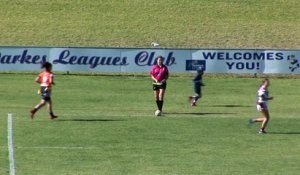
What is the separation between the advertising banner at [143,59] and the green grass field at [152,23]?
6245 millimetres

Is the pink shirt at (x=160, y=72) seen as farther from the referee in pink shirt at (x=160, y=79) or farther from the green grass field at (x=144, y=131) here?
the green grass field at (x=144, y=131)

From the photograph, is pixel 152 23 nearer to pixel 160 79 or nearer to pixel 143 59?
pixel 143 59

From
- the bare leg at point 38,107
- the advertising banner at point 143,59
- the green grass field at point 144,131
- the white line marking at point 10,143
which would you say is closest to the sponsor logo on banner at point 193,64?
the advertising banner at point 143,59

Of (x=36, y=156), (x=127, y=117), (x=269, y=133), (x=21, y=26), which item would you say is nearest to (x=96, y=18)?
(x=21, y=26)

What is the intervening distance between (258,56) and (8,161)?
25.6 metres

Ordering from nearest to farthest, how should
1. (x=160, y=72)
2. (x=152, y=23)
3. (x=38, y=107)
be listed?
(x=38, y=107)
(x=160, y=72)
(x=152, y=23)

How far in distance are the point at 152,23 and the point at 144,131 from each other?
98.6 feet

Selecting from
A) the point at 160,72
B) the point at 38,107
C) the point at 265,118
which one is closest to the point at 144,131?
the point at 265,118

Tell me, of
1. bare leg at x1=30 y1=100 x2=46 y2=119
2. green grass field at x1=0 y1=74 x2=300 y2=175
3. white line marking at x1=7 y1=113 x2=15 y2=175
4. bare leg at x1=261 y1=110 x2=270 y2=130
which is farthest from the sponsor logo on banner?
bare leg at x1=261 y1=110 x2=270 y2=130

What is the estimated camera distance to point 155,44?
50.7 m

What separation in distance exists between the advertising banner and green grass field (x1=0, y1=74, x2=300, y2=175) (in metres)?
1.46

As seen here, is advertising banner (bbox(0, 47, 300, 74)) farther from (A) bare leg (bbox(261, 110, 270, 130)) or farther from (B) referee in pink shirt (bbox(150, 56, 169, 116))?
(A) bare leg (bbox(261, 110, 270, 130))

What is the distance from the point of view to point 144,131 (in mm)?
27062

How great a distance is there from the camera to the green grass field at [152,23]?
52438 millimetres
